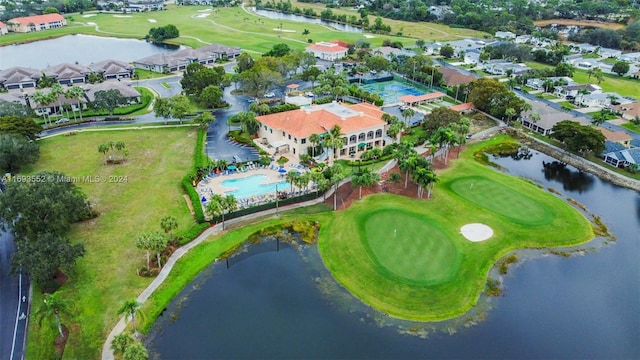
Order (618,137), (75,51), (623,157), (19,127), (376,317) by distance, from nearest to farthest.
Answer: (376,317), (19,127), (623,157), (618,137), (75,51)

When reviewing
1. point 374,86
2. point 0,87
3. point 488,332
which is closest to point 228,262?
point 488,332

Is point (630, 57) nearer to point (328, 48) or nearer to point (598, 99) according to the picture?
point (598, 99)

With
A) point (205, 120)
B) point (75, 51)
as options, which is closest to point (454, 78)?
point (205, 120)

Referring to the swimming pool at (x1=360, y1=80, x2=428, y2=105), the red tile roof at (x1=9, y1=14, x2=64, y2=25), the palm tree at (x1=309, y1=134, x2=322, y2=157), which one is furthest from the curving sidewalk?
the red tile roof at (x1=9, y1=14, x2=64, y2=25)

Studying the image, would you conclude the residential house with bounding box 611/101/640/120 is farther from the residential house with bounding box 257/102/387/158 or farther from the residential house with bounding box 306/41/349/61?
the residential house with bounding box 306/41/349/61

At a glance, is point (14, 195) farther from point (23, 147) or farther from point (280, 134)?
point (280, 134)

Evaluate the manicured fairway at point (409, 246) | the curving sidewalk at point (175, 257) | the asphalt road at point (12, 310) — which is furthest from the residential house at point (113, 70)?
the manicured fairway at point (409, 246)

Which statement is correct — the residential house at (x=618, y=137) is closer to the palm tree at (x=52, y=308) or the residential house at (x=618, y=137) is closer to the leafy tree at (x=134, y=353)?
the leafy tree at (x=134, y=353)
